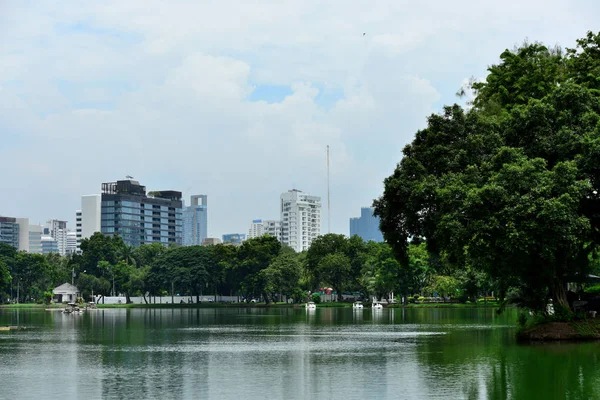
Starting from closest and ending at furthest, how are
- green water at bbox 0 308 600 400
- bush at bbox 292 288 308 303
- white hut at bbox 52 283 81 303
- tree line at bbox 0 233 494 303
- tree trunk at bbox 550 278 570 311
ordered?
green water at bbox 0 308 600 400 < tree trunk at bbox 550 278 570 311 < tree line at bbox 0 233 494 303 < bush at bbox 292 288 308 303 < white hut at bbox 52 283 81 303

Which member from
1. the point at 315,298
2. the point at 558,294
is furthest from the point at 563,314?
the point at 315,298

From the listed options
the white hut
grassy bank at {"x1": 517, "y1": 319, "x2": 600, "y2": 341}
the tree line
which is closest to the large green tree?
grassy bank at {"x1": 517, "y1": 319, "x2": 600, "y2": 341}

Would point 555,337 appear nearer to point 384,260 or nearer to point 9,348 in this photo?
point 9,348

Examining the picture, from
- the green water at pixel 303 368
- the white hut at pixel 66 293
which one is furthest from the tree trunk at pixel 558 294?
the white hut at pixel 66 293

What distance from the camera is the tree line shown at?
11388 cm

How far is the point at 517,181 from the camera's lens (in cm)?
3575

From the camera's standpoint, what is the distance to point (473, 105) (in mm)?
55938

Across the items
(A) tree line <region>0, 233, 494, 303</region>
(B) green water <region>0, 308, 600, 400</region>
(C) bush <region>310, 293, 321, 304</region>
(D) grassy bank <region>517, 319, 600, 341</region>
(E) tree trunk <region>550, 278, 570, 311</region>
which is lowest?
(B) green water <region>0, 308, 600, 400</region>

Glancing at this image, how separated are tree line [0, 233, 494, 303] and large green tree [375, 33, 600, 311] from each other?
60259mm

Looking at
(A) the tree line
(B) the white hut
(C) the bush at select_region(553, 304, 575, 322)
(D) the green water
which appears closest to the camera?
(D) the green water

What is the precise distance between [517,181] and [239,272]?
365 feet

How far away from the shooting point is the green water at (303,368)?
76.2 feet

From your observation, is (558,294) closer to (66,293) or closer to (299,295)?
(299,295)

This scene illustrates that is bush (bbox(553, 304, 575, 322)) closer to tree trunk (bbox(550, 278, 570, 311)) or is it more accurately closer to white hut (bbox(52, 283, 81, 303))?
tree trunk (bbox(550, 278, 570, 311))
